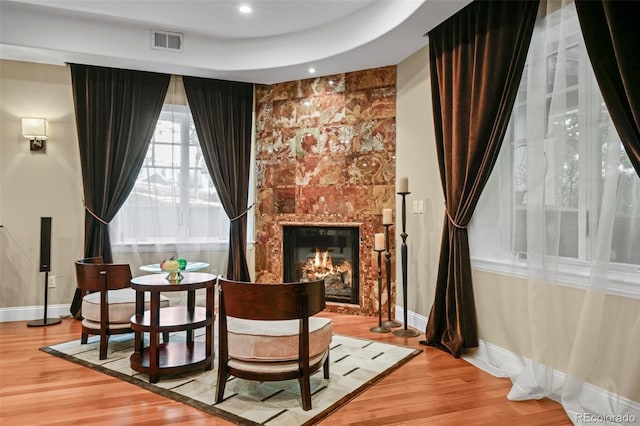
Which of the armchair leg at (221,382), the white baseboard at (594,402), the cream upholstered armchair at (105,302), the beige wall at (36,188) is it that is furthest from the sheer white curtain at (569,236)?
the beige wall at (36,188)

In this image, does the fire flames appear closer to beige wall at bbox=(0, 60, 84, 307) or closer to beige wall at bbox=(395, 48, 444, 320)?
beige wall at bbox=(395, 48, 444, 320)

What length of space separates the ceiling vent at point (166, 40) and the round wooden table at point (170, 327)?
8.99 ft

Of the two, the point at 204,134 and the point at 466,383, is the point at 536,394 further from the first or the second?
the point at 204,134

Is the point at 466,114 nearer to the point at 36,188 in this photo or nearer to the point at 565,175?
the point at 565,175

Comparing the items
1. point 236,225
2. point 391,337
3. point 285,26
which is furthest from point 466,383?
point 285,26

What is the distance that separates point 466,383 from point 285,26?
3.89 meters

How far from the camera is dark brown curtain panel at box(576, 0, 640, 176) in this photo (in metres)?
2.06

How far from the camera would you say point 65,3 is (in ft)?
13.1

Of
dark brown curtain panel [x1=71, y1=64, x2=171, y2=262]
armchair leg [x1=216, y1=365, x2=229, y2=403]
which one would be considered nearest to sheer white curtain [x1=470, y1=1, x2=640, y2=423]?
armchair leg [x1=216, y1=365, x2=229, y2=403]

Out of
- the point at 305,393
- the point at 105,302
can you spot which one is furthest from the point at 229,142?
the point at 305,393

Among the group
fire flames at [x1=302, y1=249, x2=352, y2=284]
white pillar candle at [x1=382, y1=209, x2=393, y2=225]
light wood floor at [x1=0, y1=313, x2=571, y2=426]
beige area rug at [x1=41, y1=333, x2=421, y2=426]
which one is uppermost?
white pillar candle at [x1=382, y1=209, x2=393, y2=225]

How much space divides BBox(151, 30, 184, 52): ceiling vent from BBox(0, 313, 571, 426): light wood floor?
3.33 metres

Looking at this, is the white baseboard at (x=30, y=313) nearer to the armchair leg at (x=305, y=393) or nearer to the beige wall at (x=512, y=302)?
the armchair leg at (x=305, y=393)

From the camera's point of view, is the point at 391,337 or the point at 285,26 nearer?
the point at 391,337
